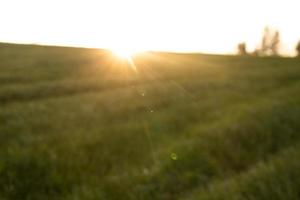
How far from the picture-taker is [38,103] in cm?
1069

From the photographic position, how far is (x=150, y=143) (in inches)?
301

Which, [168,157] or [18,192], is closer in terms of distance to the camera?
[18,192]

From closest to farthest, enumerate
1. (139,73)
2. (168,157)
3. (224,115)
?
(168,157) < (224,115) < (139,73)

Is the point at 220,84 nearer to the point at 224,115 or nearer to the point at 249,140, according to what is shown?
the point at 224,115

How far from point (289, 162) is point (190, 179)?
1708 mm

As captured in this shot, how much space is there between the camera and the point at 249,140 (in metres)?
8.08

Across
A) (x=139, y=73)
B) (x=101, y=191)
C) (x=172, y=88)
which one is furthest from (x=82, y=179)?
(x=139, y=73)

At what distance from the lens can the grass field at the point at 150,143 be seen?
5.63 m

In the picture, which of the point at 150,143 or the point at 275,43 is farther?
the point at 275,43

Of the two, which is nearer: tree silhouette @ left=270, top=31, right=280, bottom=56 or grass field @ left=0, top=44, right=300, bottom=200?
grass field @ left=0, top=44, right=300, bottom=200

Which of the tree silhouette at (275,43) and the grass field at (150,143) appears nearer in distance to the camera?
the grass field at (150,143)

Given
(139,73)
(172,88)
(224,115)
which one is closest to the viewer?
(224,115)

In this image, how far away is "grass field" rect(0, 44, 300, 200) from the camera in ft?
18.5

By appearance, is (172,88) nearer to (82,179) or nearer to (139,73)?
(139,73)
